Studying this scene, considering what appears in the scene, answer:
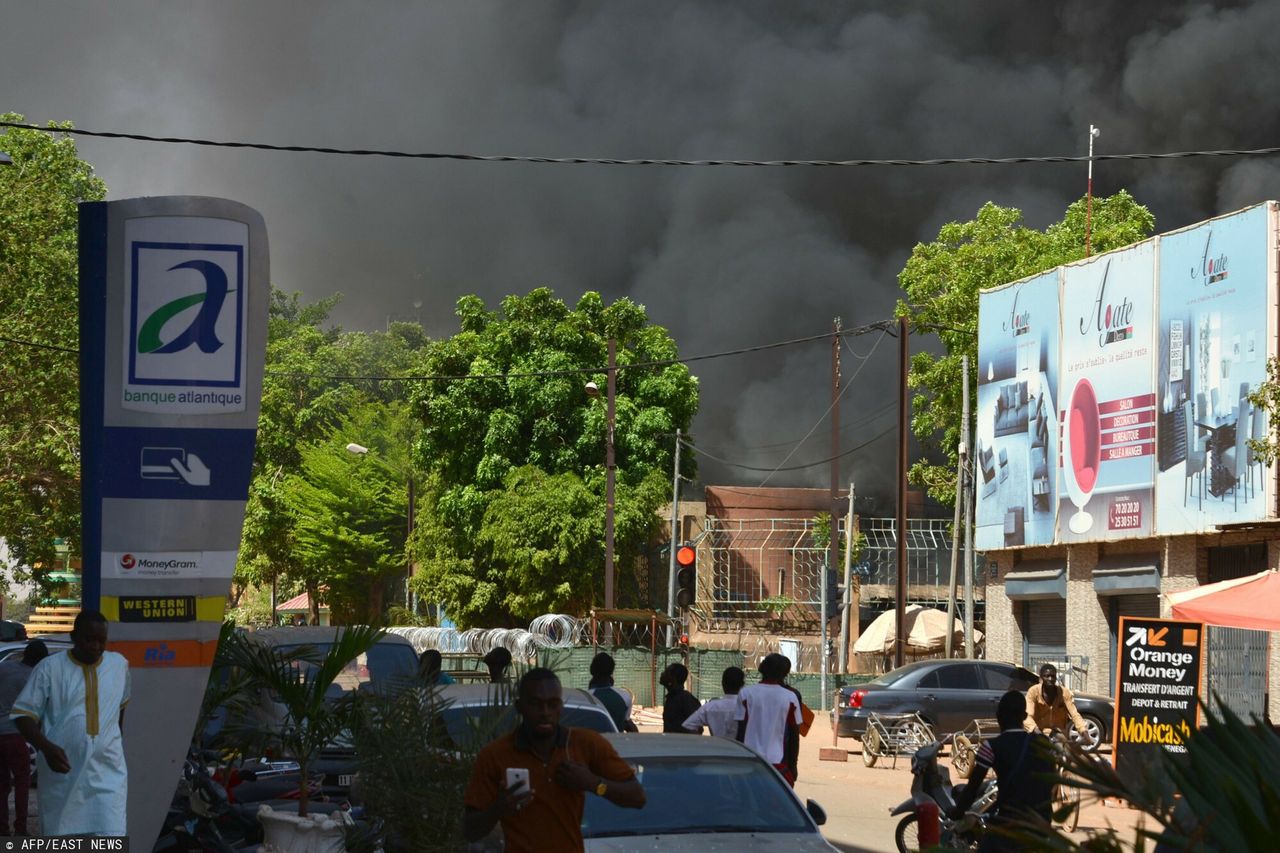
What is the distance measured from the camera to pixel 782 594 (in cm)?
5975

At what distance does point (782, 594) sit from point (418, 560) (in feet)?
43.3

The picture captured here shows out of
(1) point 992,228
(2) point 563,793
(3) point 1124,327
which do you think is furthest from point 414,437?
(2) point 563,793

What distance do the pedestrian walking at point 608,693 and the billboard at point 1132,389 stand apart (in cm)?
1838

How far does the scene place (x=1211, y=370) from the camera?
3061 cm

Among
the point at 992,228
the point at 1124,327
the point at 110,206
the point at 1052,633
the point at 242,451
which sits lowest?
the point at 1052,633

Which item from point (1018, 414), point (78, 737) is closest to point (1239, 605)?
point (78, 737)

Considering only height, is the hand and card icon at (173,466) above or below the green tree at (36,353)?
below

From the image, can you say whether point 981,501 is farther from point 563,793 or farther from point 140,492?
point 563,793

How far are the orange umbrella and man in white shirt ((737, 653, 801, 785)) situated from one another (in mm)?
6593

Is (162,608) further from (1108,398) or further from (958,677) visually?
(1108,398)

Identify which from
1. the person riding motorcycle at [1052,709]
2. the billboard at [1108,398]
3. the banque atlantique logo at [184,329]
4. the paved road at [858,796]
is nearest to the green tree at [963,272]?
the billboard at [1108,398]

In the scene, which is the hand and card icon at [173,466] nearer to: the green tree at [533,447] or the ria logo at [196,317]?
the ria logo at [196,317]

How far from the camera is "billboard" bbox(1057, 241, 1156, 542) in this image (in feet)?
108

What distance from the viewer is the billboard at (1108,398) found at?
33031mm
